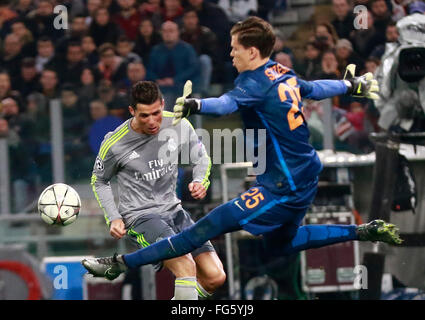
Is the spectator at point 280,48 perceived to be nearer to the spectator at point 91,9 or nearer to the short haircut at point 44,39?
the spectator at point 91,9

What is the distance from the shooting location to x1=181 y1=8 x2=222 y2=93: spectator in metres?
10.4

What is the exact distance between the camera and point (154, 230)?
8.07 metres

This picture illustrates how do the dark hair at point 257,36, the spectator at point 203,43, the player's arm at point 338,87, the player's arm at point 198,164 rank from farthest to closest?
the spectator at point 203,43 < the player's arm at point 198,164 < the player's arm at point 338,87 < the dark hair at point 257,36

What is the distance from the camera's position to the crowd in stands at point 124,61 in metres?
10.2

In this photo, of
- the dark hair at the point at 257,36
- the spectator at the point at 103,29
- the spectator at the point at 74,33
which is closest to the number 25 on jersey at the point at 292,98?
the dark hair at the point at 257,36

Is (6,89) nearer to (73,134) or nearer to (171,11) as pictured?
(73,134)

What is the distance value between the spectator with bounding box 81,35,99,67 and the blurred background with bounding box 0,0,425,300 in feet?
0.04

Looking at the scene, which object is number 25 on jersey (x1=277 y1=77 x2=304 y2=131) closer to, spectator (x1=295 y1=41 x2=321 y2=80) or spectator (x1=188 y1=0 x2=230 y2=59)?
spectator (x1=295 y1=41 x2=321 y2=80)

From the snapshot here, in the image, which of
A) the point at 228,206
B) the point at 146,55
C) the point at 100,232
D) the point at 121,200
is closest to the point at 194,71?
the point at 146,55

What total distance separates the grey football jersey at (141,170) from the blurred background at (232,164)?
70.3 inches

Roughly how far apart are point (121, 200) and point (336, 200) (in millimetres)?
2708

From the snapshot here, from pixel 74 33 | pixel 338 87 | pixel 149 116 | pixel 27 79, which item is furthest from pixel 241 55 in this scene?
pixel 27 79

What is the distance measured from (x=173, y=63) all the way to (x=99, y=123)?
86 cm

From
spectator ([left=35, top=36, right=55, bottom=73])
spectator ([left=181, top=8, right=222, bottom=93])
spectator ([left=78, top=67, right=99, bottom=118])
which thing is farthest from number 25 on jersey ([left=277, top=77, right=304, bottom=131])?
spectator ([left=35, top=36, right=55, bottom=73])
